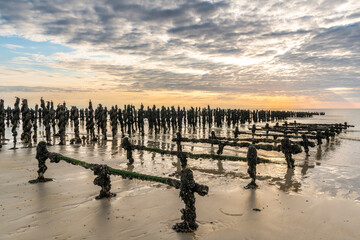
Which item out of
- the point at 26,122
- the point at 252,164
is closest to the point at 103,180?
the point at 252,164

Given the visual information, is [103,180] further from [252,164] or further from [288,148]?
[288,148]

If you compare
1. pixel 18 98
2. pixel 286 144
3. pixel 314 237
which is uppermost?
pixel 18 98

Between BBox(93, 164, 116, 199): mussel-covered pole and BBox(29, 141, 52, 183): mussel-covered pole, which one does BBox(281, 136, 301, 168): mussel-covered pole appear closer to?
BBox(93, 164, 116, 199): mussel-covered pole

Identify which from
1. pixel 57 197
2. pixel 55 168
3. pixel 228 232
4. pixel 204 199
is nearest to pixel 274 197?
pixel 204 199

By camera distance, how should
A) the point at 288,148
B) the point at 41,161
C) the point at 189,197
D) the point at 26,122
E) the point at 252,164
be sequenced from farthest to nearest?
the point at 26,122 < the point at 288,148 < the point at 41,161 < the point at 252,164 < the point at 189,197

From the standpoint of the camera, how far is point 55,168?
39.1ft

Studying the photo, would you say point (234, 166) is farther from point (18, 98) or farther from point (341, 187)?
point (18, 98)

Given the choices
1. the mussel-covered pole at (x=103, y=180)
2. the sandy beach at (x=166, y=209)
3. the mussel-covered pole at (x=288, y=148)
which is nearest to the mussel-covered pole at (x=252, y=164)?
the sandy beach at (x=166, y=209)

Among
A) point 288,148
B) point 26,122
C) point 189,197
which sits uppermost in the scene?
point 26,122

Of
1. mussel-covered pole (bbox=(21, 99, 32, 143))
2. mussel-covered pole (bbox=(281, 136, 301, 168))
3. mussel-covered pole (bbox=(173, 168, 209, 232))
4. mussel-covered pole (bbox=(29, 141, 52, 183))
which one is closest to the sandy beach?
mussel-covered pole (bbox=(173, 168, 209, 232))

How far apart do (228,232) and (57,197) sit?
5703 millimetres

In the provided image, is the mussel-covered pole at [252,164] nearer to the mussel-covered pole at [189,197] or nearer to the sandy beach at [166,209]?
the sandy beach at [166,209]

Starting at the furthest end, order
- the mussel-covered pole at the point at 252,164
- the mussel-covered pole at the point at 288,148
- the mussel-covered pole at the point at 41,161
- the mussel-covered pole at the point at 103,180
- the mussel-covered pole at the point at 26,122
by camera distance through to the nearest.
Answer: the mussel-covered pole at the point at 26,122, the mussel-covered pole at the point at 288,148, the mussel-covered pole at the point at 41,161, the mussel-covered pole at the point at 252,164, the mussel-covered pole at the point at 103,180

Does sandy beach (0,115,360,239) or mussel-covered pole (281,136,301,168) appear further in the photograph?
mussel-covered pole (281,136,301,168)
